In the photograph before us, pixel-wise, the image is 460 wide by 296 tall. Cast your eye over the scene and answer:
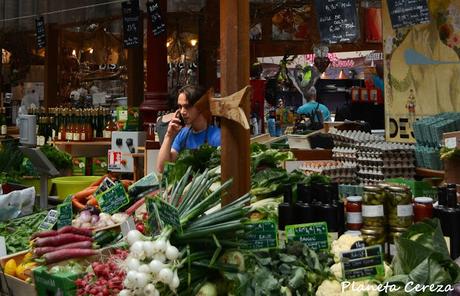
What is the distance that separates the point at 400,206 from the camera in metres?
2.55

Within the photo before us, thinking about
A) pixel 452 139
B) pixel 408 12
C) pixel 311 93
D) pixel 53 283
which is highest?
pixel 408 12

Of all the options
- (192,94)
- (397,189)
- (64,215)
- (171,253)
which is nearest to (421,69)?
(192,94)

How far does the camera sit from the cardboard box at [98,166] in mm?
7965

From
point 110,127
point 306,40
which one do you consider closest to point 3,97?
point 110,127

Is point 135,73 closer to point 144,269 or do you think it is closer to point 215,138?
point 215,138

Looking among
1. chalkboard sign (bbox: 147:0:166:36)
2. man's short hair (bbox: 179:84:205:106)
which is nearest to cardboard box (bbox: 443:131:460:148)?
man's short hair (bbox: 179:84:205:106)

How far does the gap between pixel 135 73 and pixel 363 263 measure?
7813 mm

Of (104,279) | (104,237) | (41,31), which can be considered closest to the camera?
(104,279)

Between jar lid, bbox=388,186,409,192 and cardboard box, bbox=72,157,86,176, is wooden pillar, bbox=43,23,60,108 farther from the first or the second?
jar lid, bbox=388,186,409,192

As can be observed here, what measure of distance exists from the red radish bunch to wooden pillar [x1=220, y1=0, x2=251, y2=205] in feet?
1.86

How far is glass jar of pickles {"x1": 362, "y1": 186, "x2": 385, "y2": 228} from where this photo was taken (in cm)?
256

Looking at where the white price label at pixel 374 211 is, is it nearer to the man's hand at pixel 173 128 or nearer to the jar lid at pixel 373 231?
the jar lid at pixel 373 231

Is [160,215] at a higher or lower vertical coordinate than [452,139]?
lower

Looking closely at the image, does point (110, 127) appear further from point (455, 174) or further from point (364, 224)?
point (364, 224)
